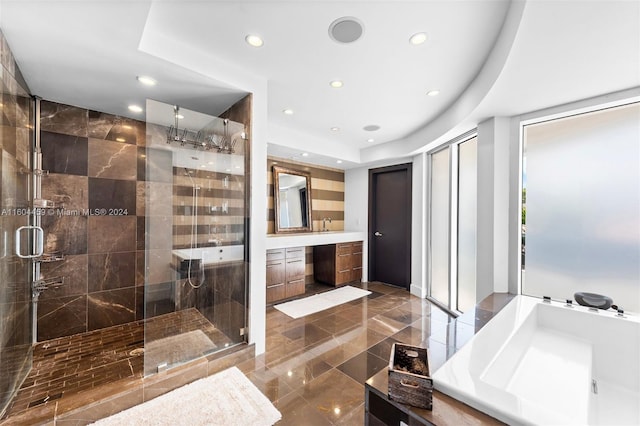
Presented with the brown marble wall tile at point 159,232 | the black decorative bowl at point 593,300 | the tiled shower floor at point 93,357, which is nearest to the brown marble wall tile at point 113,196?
the brown marble wall tile at point 159,232

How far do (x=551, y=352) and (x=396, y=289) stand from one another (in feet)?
9.29

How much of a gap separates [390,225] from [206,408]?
4.15 meters

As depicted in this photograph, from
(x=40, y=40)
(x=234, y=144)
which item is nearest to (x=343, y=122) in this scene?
(x=234, y=144)

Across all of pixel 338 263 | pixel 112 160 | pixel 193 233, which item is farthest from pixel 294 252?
pixel 112 160

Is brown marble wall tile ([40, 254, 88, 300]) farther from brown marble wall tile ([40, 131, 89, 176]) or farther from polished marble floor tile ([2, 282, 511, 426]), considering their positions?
polished marble floor tile ([2, 282, 511, 426])

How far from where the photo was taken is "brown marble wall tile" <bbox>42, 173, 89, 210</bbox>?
8.43 feet

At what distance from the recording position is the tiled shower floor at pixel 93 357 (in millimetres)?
1867

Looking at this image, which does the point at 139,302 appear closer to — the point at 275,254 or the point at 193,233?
the point at 193,233

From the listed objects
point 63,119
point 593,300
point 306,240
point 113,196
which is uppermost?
point 63,119

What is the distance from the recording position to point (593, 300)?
7.02 ft

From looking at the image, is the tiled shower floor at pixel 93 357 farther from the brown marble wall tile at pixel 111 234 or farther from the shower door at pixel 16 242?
the brown marble wall tile at pixel 111 234

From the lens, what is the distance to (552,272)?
8.11 ft

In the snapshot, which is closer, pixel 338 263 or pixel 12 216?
pixel 12 216

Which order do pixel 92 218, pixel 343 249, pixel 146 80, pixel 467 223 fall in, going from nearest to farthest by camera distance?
1. pixel 146 80
2. pixel 92 218
3. pixel 467 223
4. pixel 343 249
